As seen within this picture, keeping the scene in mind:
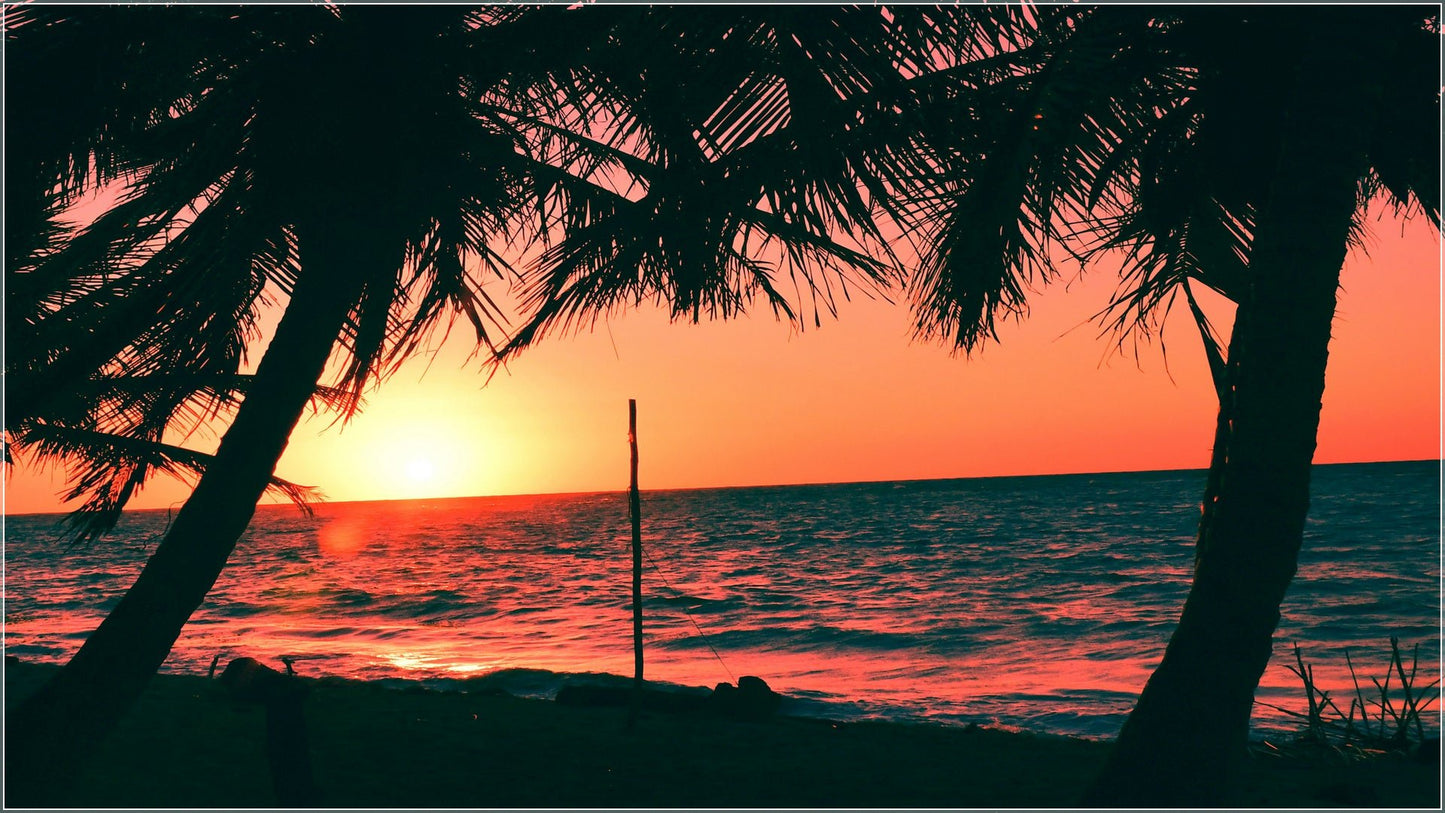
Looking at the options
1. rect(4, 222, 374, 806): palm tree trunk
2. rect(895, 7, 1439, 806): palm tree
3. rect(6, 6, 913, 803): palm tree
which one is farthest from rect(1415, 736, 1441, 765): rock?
rect(4, 222, 374, 806): palm tree trunk

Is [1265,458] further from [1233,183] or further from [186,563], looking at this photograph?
[186,563]

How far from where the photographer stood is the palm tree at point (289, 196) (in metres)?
3.60

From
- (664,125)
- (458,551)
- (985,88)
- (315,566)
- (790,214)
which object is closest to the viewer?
(790,214)

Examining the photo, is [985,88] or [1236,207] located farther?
[1236,207]

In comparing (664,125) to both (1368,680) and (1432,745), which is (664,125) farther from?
(1368,680)

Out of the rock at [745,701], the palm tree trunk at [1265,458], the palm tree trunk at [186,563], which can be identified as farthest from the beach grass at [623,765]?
the palm tree trunk at [1265,458]

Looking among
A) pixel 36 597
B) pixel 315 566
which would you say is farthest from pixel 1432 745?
pixel 315 566

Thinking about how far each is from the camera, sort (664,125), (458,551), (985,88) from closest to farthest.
A: (985,88) < (664,125) < (458,551)

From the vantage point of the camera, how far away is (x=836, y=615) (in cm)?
2430

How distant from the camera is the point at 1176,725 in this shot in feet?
13.3

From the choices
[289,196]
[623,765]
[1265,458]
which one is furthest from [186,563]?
[623,765]

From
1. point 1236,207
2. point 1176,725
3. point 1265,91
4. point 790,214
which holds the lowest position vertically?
point 1176,725

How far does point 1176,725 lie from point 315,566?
50198 mm

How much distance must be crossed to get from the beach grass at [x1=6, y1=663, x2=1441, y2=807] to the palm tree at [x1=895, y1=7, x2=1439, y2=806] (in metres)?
3.16
